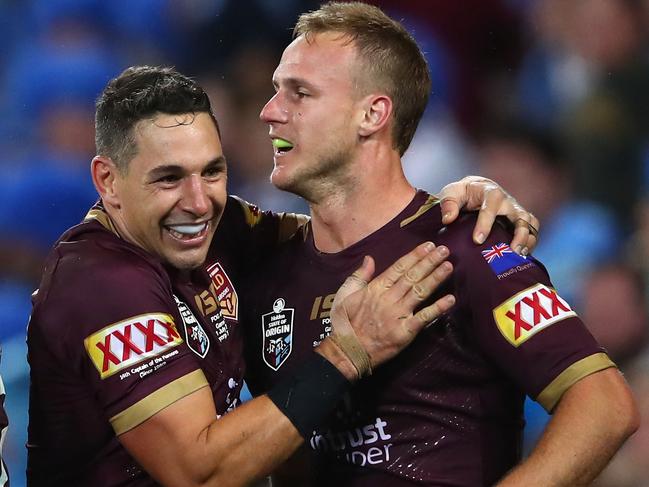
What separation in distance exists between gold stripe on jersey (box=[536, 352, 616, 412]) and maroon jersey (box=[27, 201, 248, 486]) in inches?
36.1

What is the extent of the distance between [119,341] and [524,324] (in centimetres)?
107

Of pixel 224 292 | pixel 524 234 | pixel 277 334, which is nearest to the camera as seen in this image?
pixel 524 234

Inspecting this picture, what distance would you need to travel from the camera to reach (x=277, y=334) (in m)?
3.21

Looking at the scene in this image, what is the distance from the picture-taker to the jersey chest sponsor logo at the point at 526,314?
275 cm

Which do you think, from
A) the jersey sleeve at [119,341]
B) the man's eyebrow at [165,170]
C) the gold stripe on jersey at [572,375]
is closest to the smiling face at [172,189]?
the man's eyebrow at [165,170]

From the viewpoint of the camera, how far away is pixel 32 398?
3018 mm

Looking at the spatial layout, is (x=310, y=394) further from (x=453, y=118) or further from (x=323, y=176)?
(x=453, y=118)

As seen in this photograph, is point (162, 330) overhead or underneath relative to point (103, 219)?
underneath

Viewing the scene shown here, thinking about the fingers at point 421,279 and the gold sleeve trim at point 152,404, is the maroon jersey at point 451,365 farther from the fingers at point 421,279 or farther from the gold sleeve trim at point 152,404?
the gold sleeve trim at point 152,404

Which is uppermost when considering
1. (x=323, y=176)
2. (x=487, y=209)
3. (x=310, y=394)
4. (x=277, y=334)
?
(x=323, y=176)

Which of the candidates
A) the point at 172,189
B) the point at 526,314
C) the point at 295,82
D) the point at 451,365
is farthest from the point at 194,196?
the point at 526,314

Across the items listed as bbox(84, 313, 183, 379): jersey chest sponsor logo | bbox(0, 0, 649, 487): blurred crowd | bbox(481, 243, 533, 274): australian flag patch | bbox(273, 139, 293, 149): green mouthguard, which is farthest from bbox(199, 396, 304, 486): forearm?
bbox(0, 0, 649, 487): blurred crowd

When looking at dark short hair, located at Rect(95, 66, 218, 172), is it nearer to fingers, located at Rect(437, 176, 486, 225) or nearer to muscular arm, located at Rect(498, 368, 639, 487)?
fingers, located at Rect(437, 176, 486, 225)

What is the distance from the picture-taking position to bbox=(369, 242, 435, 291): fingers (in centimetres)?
281
